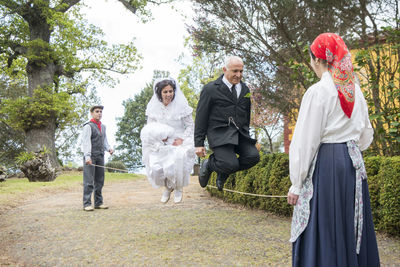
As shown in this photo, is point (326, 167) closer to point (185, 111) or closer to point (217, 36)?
point (185, 111)

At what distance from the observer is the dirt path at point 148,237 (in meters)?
4.73

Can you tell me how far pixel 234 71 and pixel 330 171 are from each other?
2326 millimetres

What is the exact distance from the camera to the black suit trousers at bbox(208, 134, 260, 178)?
15.8 feet

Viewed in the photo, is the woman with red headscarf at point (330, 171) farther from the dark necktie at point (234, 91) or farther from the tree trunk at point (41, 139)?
the tree trunk at point (41, 139)

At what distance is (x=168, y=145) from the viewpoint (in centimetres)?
560

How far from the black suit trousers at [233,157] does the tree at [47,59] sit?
1498 centimetres

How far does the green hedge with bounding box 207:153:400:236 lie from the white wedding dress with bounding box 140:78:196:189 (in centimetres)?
251

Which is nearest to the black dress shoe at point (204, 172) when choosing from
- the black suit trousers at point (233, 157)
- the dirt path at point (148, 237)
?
the black suit trousers at point (233, 157)

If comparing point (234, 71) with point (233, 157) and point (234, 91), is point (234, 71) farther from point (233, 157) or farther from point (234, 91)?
point (233, 157)

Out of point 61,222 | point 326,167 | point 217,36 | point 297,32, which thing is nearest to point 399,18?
point 297,32

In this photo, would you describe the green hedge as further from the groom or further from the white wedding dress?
the white wedding dress

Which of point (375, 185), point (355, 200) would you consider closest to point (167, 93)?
point (355, 200)

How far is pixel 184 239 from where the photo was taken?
18.8 feet

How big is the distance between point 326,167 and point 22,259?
4.13 meters
